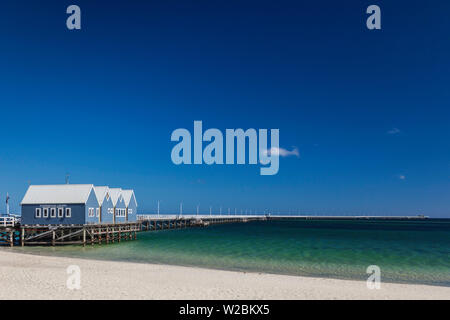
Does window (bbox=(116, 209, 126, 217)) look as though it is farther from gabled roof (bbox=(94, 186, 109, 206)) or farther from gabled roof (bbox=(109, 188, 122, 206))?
gabled roof (bbox=(94, 186, 109, 206))

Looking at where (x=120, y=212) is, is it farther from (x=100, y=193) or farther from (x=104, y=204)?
(x=100, y=193)

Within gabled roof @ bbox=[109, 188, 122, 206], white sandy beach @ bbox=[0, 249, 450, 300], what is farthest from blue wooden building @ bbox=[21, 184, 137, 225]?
white sandy beach @ bbox=[0, 249, 450, 300]

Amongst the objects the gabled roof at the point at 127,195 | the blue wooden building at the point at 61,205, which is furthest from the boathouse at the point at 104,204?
the gabled roof at the point at 127,195

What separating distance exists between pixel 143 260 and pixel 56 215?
761 inches

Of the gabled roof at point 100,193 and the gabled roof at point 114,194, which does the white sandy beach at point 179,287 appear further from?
the gabled roof at point 114,194

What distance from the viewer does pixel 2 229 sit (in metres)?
40.3

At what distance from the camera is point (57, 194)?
136ft

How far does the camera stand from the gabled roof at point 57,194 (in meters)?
40.7

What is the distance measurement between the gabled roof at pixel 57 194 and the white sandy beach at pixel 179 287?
76.4 ft

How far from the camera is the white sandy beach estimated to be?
498 inches

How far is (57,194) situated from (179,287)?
107 feet

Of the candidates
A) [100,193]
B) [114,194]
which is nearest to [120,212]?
[114,194]
